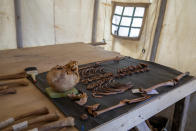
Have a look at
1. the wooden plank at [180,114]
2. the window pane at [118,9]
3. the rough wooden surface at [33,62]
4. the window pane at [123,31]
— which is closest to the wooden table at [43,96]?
the rough wooden surface at [33,62]

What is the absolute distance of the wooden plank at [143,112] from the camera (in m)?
0.81

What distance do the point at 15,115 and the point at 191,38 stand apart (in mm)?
2281

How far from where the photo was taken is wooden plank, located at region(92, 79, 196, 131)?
81 centimetres

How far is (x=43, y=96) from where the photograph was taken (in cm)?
97

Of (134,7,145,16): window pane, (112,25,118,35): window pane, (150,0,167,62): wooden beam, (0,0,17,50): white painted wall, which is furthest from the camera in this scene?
(112,25,118,35): window pane

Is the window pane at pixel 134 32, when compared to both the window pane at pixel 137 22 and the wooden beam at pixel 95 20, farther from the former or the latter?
the wooden beam at pixel 95 20

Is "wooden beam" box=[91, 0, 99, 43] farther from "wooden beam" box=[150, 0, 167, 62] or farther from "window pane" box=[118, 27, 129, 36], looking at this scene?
"wooden beam" box=[150, 0, 167, 62]

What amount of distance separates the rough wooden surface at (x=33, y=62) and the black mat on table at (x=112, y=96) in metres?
0.07

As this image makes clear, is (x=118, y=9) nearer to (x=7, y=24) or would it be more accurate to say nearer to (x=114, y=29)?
(x=114, y=29)

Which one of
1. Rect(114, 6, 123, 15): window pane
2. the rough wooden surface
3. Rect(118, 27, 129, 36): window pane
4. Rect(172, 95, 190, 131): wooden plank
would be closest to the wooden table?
the rough wooden surface

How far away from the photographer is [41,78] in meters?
1.18

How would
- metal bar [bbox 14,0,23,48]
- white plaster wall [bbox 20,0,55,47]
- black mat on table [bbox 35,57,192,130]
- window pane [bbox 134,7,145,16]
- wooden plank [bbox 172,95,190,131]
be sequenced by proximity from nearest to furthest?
black mat on table [bbox 35,57,192,130]
wooden plank [bbox 172,95,190,131]
metal bar [bbox 14,0,23,48]
white plaster wall [bbox 20,0,55,47]
window pane [bbox 134,7,145,16]

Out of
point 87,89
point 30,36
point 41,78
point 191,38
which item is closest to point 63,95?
point 87,89

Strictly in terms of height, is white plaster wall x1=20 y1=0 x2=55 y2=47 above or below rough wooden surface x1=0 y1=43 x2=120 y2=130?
above
